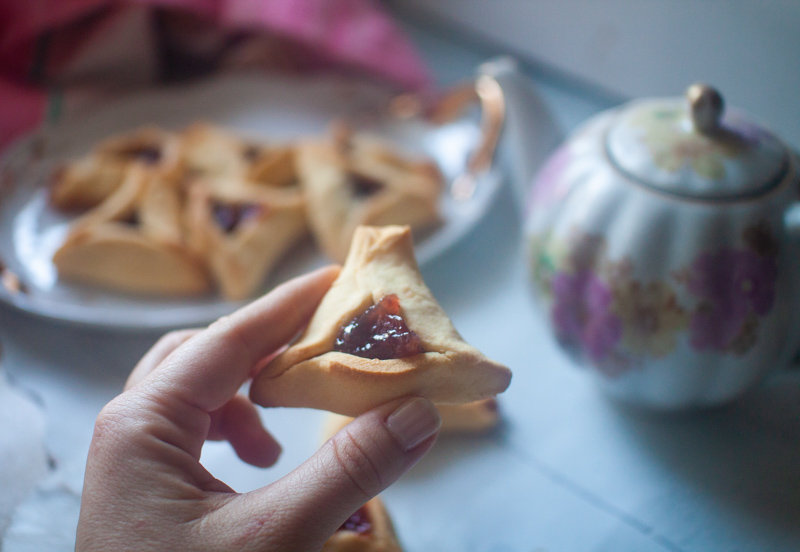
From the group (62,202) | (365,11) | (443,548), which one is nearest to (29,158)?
(62,202)

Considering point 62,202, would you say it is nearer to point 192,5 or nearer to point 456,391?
point 192,5

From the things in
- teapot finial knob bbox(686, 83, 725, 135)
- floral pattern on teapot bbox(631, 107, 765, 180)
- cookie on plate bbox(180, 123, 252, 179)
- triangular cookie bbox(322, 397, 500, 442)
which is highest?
teapot finial knob bbox(686, 83, 725, 135)

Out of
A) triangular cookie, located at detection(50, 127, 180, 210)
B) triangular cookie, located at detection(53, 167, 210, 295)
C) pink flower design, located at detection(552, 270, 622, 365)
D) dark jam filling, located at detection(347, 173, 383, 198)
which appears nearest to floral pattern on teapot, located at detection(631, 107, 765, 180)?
pink flower design, located at detection(552, 270, 622, 365)

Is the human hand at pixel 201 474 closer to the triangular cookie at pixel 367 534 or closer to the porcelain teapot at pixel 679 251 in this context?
the triangular cookie at pixel 367 534

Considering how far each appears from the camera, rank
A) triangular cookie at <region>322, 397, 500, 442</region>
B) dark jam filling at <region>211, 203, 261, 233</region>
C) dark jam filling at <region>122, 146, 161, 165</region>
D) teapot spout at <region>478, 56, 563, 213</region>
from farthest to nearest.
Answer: dark jam filling at <region>122, 146, 161, 165</region> → dark jam filling at <region>211, 203, 261, 233</region> → teapot spout at <region>478, 56, 563, 213</region> → triangular cookie at <region>322, 397, 500, 442</region>

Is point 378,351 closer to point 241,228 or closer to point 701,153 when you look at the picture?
point 701,153

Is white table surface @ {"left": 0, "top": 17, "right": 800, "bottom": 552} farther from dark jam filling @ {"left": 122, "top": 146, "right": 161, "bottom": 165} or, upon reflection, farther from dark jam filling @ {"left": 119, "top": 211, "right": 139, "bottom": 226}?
dark jam filling @ {"left": 122, "top": 146, "right": 161, "bottom": 165}
